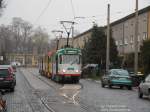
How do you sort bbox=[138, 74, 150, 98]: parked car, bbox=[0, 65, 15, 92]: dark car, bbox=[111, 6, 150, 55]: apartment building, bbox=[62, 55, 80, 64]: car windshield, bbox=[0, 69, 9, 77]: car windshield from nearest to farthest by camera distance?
bbox=[138, 74, 150, 98]: parked car < bbox=[0, 65, 15, 92]: dark car < bbox=[0, 69, 9, 77]: car windshield < bbox=[62, 55, 80, 64]: car windshield < bbox=[111, 6, 150, 55]: apartment building

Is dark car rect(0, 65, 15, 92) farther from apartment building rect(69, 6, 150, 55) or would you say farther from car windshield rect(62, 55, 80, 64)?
apartment building rect(69, 6, 150, 55)

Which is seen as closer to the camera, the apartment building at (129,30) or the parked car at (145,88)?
the parked car at (145,88)

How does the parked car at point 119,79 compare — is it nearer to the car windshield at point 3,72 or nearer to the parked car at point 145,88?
the car windshield at point 3,72

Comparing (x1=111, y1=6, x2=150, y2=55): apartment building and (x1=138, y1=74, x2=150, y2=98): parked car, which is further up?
(x1=111, y1=6, x2=150, y2=55): apartment building

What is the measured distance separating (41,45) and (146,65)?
134 metres

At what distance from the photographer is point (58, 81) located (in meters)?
48.3

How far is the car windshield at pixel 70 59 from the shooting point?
46906 mm

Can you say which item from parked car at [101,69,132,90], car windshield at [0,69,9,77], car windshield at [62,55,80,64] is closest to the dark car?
car windshield at [0,69,9,77]

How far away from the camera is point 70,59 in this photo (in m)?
47.0

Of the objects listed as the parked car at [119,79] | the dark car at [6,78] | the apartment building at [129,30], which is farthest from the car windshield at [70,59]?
the apartment building at [129,30]

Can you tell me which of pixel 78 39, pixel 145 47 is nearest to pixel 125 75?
pixel 145 47

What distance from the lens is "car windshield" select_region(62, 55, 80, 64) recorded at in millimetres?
46906

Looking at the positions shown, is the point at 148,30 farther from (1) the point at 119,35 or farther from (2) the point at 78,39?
(2) the point at 78,39

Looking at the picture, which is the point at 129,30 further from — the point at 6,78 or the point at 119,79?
the point at 6,78
